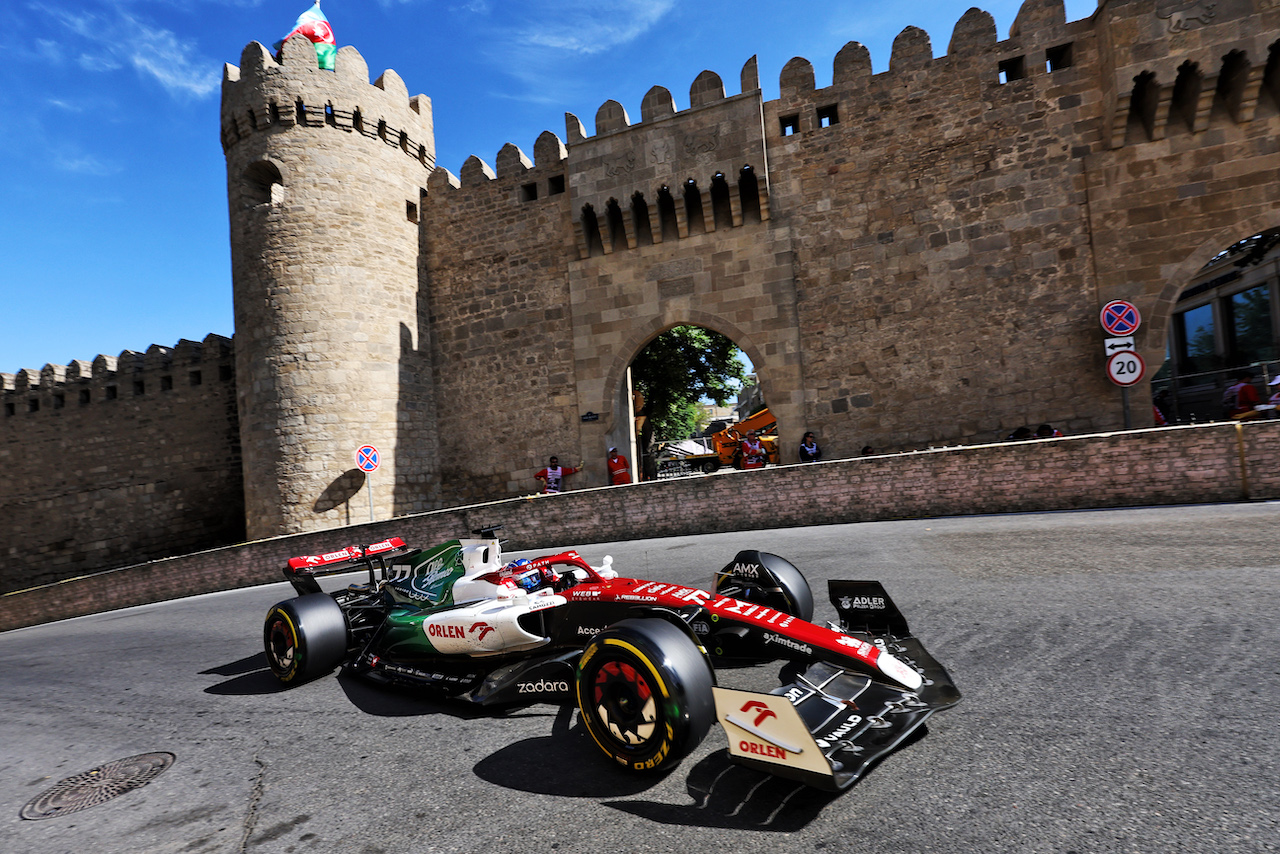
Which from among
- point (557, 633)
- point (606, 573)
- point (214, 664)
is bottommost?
point (214, 664)

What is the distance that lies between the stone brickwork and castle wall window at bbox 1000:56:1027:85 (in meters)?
22.0

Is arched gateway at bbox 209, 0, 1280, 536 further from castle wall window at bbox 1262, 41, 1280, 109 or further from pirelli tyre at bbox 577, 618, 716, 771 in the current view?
pirelli tyre at bbox 577, 618, 716, 771

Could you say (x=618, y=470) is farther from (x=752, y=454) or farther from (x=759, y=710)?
(x=759, y=710)

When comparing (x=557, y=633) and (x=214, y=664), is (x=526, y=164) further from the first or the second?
(x=557, y=633)

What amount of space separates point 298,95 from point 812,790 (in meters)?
18.6

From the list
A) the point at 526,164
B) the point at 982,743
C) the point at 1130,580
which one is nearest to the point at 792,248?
the point at 526,164

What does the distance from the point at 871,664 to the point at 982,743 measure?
1.67 feet

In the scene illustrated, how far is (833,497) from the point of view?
988cm

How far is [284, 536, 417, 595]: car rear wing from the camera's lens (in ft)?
16.7

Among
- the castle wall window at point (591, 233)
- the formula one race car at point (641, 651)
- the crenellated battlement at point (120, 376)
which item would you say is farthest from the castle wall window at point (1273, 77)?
the crenellated battlement at point (120, 376)

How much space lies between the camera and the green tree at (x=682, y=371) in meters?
25.3

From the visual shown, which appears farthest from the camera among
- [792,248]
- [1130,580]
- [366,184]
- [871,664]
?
[366,184]

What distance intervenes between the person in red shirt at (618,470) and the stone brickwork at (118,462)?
12248 mm

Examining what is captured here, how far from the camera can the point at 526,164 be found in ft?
54.4
